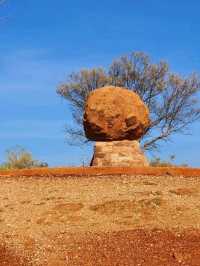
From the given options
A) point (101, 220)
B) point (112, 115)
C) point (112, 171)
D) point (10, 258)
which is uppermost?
point (112, 115)

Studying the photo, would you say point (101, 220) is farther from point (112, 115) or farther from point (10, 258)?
point (112, 115)

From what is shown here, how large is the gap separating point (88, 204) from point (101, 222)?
2.41 feet

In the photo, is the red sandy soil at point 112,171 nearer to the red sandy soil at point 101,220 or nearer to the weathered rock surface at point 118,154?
the red sandy soil at point 101,220

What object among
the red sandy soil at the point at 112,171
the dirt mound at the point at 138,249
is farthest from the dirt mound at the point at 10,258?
the red sandy soil at the point at 112,171

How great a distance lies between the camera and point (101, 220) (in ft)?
30.5

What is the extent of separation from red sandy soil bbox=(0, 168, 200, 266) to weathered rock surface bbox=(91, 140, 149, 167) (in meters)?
3.56

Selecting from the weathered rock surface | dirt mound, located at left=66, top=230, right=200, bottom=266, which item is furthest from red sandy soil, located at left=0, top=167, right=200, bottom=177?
dirt mound, located at left=66, top=230, right=200, bottom=266

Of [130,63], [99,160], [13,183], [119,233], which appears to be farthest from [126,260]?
[130,63]

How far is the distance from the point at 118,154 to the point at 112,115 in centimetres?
107

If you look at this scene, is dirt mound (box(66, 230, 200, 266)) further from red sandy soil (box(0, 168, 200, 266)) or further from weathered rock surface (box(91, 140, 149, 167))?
weathered rock surface (box(91, 140, 149, 167))

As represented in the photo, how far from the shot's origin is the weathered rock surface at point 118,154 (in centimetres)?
1562

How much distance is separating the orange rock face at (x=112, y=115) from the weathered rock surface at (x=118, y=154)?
0.64 ft

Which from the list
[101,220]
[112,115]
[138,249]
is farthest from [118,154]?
[138,249]

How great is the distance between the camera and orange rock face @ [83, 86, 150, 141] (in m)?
15.7
